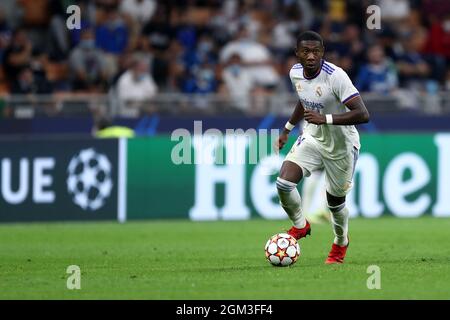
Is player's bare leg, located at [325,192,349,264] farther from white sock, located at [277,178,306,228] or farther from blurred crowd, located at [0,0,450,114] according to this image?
blurred crowd, located at [0,0,450,114]

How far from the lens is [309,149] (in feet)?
40.8

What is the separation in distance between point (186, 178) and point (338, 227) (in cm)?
771

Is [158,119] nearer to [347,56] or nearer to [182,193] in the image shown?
[182,193]

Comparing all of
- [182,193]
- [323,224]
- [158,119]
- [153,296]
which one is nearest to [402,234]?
[323,224]

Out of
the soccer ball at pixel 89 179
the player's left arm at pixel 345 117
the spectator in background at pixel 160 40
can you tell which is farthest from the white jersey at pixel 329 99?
the spectator in background at pixel 160 40

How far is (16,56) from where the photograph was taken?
2170cm

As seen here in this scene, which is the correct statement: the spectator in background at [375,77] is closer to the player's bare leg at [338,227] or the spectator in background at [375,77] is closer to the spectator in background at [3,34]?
the spectator in background at [3,34]

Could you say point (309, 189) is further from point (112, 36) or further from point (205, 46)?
point (112, 36)

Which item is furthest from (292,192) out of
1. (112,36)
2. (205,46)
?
(205,46)

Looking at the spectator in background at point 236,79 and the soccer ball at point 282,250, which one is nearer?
the soccer ball at point 282,250

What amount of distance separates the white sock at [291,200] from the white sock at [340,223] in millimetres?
379

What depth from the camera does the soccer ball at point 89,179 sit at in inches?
762

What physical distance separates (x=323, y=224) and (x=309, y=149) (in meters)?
7.21

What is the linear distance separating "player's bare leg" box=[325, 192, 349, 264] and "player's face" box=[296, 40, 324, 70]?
1507 millimetres
